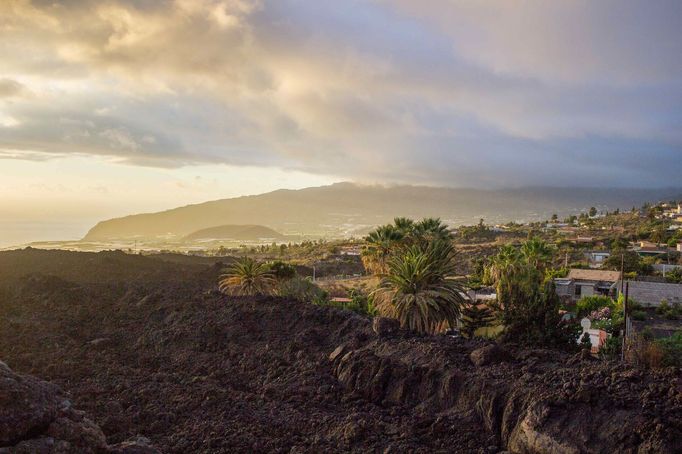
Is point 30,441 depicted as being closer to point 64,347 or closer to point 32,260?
point 64,347

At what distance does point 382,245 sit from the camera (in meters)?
34.5

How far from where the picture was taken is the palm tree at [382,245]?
34.6 metres

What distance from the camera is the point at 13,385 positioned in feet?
23.7

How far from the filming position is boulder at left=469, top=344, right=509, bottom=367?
10844 millimetres

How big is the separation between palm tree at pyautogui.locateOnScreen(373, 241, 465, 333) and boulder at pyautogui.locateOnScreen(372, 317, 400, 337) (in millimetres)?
3418

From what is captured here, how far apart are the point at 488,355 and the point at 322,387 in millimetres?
3577

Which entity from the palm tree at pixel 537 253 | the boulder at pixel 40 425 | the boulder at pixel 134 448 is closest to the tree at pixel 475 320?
the boulder at pixel 134 448

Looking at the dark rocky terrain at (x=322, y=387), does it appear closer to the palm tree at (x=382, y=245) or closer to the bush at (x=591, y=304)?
the palm tree at (x=382, y=245)

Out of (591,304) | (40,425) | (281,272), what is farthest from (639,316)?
(40,425)

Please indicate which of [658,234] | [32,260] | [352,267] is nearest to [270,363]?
[32,260]

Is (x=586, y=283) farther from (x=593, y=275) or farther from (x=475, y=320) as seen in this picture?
(x=475, y=320)

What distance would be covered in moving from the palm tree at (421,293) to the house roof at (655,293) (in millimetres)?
30125

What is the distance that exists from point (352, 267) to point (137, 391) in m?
55.1

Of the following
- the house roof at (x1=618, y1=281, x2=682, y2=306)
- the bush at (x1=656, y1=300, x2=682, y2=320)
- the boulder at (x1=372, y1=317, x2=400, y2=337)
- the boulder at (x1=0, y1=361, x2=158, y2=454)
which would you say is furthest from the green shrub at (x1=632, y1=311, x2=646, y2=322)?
the boulder at (x1=0, y1=361, x2=158, y2=454)
